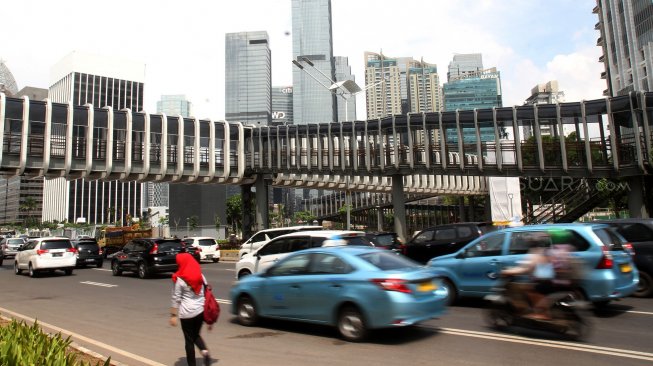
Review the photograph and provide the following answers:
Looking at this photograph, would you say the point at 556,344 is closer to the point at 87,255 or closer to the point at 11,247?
the point at 87,255

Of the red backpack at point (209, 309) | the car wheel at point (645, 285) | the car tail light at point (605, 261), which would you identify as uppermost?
the car tail light at point (605, 261)

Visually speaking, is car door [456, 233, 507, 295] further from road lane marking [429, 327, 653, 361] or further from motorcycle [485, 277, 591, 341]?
road lane marking [429, 327, 653, 361]

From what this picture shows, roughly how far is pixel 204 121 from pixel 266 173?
6344 millimetres

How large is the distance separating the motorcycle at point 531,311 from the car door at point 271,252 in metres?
6.35

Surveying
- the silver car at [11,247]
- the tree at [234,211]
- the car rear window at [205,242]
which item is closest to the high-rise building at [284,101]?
the tree at [234,211]

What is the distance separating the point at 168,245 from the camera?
19.8 meters

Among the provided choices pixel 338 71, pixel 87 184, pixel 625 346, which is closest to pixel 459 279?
pixel 625 346

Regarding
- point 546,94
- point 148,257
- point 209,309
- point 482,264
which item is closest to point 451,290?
point 482,264

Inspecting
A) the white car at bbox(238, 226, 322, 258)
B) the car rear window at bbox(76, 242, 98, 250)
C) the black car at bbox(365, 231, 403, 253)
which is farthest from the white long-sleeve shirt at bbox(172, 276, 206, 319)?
the car rear window at bbox(76, 242, 98, 250)

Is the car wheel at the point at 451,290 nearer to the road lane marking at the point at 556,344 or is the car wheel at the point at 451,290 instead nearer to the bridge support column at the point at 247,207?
the road lane marking at the point at 556,344

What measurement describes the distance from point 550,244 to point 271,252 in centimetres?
724

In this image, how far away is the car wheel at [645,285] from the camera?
35.3 feet

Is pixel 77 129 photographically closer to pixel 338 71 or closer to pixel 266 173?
pixel 266 173

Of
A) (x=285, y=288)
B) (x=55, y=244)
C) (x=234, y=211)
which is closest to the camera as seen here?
(x=285, y=288)
